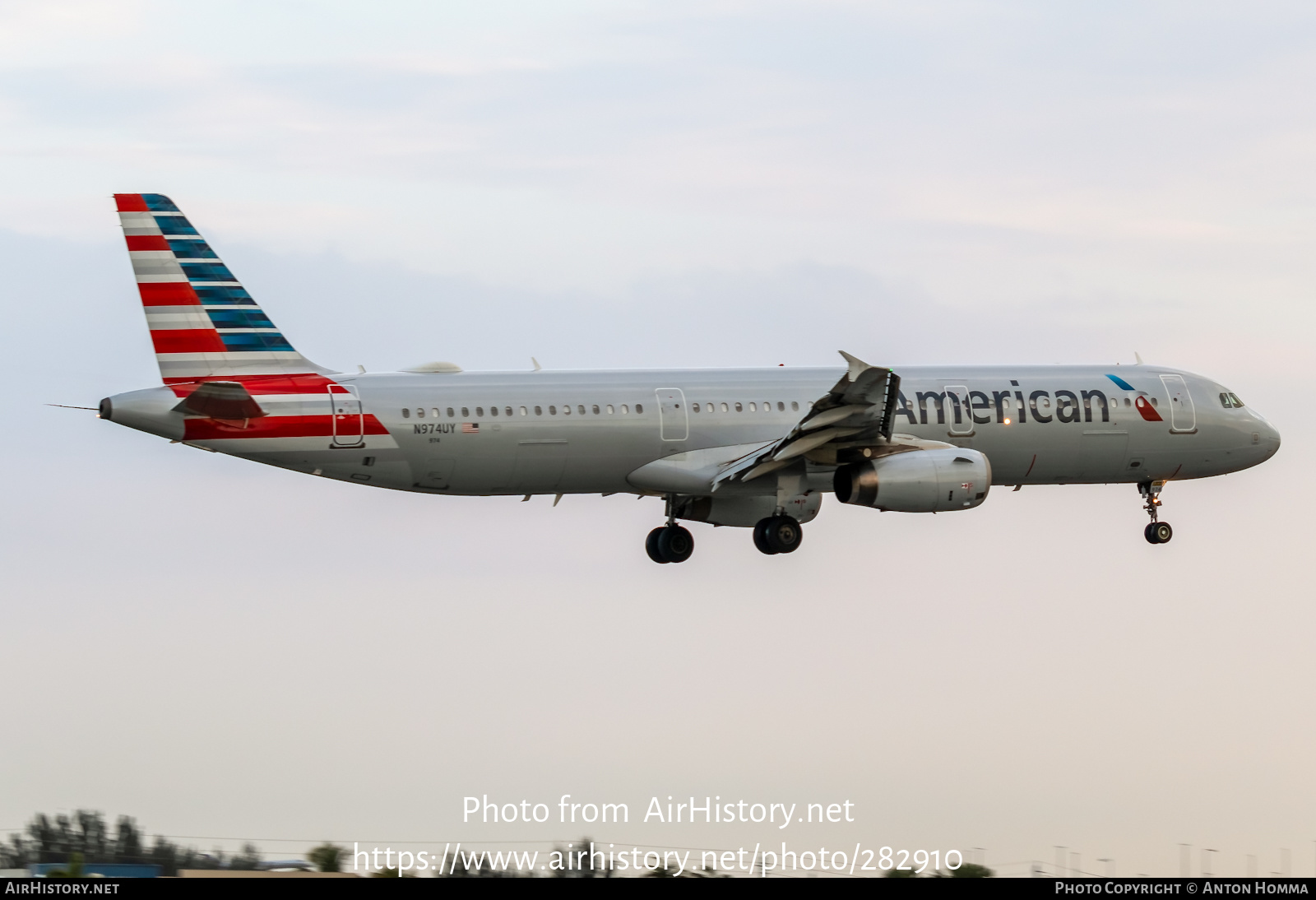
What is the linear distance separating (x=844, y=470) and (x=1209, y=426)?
1069cm

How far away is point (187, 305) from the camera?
39.4 metres

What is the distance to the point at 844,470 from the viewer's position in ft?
138

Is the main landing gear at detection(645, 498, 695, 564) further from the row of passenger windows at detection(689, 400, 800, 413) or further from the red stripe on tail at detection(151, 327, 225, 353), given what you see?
the red stripe on tail at detection(151, 327, 225, 353)

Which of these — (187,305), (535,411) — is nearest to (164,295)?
(187,305)

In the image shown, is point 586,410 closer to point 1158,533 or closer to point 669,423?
point 669,423

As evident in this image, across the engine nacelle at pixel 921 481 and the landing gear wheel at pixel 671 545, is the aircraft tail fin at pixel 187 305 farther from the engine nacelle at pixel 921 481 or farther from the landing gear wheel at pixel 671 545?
the engine nacelle at pixel 921 481

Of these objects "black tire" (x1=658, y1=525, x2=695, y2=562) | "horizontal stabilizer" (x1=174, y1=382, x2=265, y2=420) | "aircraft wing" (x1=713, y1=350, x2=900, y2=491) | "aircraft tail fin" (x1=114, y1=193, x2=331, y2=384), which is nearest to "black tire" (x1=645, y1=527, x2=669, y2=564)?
"black tire" (x1=658, y1=525, x2=695, y2=562)

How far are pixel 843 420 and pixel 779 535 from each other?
175 inches

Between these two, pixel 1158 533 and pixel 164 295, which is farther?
pixel 1158 533

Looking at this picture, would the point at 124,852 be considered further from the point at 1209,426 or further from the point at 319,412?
the point at 1209,426

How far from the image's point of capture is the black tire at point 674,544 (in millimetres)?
45875

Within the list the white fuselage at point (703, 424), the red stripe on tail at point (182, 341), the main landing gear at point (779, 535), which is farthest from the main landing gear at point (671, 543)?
the red stripe on tail at point (182, 341)

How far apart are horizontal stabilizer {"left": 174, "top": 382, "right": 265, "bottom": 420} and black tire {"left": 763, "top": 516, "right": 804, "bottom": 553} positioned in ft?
40.8
